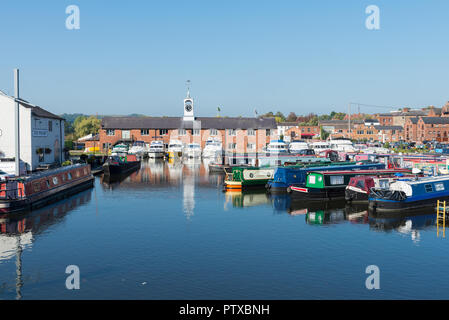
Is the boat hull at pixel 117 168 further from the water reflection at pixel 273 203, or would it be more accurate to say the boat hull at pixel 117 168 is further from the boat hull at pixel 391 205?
the boat hull at pixel 391 205

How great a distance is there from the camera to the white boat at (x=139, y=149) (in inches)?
3361

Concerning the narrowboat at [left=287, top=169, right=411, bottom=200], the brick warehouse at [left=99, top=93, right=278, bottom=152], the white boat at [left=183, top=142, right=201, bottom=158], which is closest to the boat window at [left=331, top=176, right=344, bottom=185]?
the narrowboat at [left=287, top=169, right=411, bottom=200]

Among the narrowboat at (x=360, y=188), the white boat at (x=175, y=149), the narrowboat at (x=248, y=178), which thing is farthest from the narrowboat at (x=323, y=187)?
the white boat at (x=175, y=149)

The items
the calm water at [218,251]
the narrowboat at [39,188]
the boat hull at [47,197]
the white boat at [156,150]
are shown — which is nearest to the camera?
the calm water at [218,251]

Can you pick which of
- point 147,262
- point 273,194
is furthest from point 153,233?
point 273,194

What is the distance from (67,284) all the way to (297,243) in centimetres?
1287

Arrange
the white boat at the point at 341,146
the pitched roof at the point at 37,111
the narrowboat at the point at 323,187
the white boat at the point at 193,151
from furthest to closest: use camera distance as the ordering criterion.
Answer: the white boat at the point at 193,151 < the white boat at the point at 341,146 < the pitched roof at the point at 37,111 < the narrowboat at the point at 323,187

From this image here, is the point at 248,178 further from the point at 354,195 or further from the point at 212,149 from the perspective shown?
the point at 212,149

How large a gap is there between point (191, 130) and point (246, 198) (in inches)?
2193

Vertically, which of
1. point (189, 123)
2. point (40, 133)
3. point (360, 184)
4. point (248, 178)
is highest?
point (189, 123)

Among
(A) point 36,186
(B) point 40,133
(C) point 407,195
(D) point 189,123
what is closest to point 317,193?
(C) point 407,195

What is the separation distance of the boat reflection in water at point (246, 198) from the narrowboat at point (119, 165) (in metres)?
18.6

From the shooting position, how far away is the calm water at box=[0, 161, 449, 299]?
19.5 m

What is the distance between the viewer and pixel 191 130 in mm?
96312
